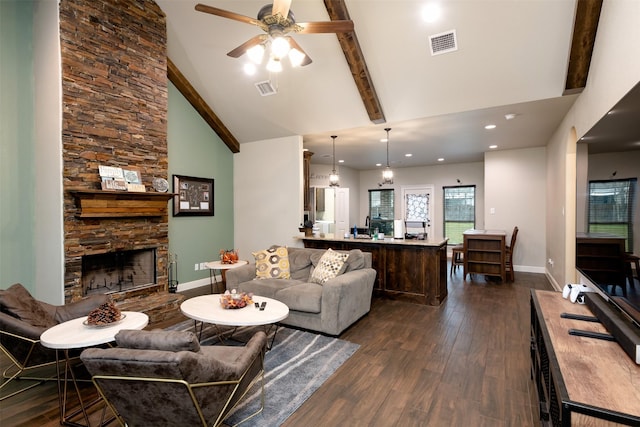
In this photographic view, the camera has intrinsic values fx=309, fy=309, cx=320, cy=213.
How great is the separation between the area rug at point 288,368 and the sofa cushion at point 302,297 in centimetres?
30

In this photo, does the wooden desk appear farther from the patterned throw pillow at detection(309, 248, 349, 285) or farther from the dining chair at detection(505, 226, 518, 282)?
the patterned throw pillow at detection(309, 248, 349, 285)

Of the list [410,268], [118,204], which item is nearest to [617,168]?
[410,268]

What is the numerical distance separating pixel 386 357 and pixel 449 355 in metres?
0.60

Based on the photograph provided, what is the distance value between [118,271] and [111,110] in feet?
6.92

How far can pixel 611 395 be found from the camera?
123cm

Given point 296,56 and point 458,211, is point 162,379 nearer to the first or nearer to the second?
point 296,56

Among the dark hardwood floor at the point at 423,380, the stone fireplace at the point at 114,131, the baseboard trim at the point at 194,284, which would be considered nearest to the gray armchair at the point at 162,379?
the dark hardwood floor at the point at 423,380

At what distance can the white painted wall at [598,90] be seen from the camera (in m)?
2.24

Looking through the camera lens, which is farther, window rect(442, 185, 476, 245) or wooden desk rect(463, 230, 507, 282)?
window rect(442, 185, 476, 245)

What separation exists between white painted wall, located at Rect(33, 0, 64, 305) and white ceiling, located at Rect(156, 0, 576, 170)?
1479mm

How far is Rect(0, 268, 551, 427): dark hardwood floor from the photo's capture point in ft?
6.73

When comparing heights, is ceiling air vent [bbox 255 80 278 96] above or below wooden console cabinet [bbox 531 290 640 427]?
above

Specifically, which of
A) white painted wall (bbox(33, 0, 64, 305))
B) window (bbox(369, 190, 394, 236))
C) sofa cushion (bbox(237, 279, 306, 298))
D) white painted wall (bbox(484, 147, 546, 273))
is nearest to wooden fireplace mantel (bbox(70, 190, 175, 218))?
white painted wall (bbox(33, 0, 64, 305))

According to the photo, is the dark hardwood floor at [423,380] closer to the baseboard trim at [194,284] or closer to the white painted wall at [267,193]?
the baseboard trim at [194,284]
